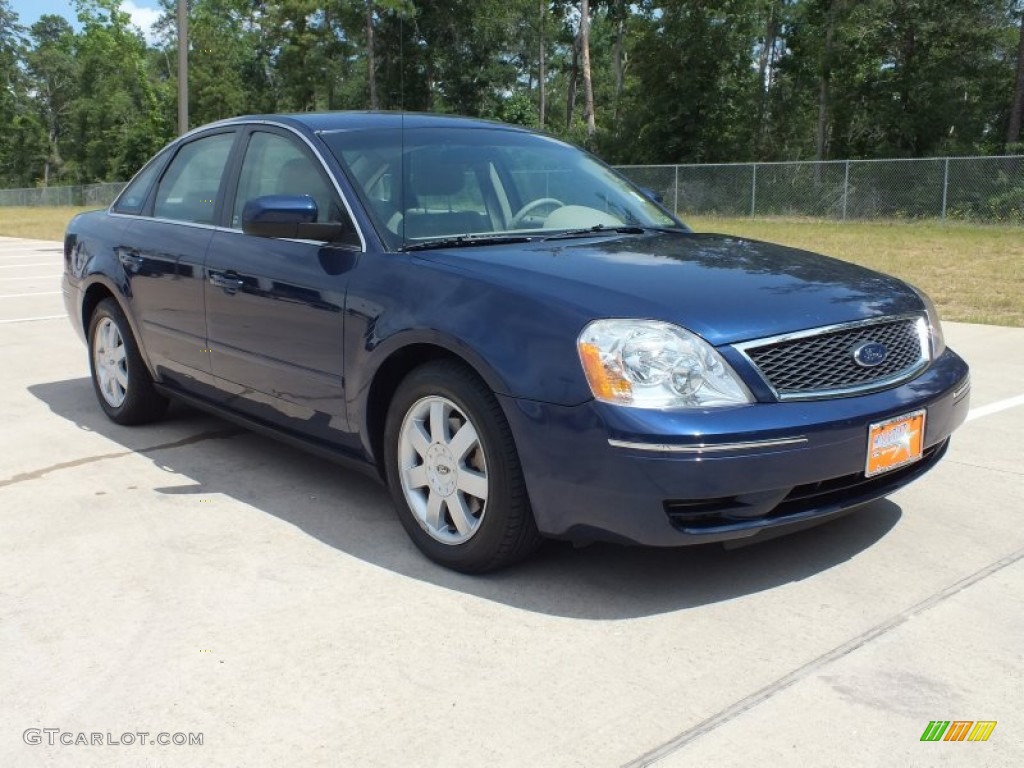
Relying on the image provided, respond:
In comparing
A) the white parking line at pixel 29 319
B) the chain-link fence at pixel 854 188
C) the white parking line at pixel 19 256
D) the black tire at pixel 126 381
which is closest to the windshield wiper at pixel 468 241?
the black tire at pixel 126 381

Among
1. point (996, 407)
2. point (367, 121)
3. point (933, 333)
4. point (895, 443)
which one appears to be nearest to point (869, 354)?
point (895, 443)

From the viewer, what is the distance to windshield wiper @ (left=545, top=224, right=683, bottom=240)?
410cm

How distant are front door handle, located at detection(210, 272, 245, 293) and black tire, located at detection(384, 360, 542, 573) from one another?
1.16 m

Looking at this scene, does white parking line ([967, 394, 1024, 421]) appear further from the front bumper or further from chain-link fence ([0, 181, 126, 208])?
chain-link fence ([0, 181, 126, 208])

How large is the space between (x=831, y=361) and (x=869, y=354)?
0.63 ft

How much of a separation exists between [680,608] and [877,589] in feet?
2.25

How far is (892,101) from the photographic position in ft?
100

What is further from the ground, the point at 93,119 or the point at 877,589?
the point at 93,119

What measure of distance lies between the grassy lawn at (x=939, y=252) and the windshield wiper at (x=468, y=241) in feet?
22.2

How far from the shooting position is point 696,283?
11.1ft

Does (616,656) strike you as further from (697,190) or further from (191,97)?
(191,97)

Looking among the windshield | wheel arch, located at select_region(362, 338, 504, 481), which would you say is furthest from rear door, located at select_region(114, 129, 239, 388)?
wheel arch, located at select_region(362, 338, 504, 481)

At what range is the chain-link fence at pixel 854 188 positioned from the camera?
22.0 m

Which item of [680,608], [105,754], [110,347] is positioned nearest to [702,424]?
[680,608]
